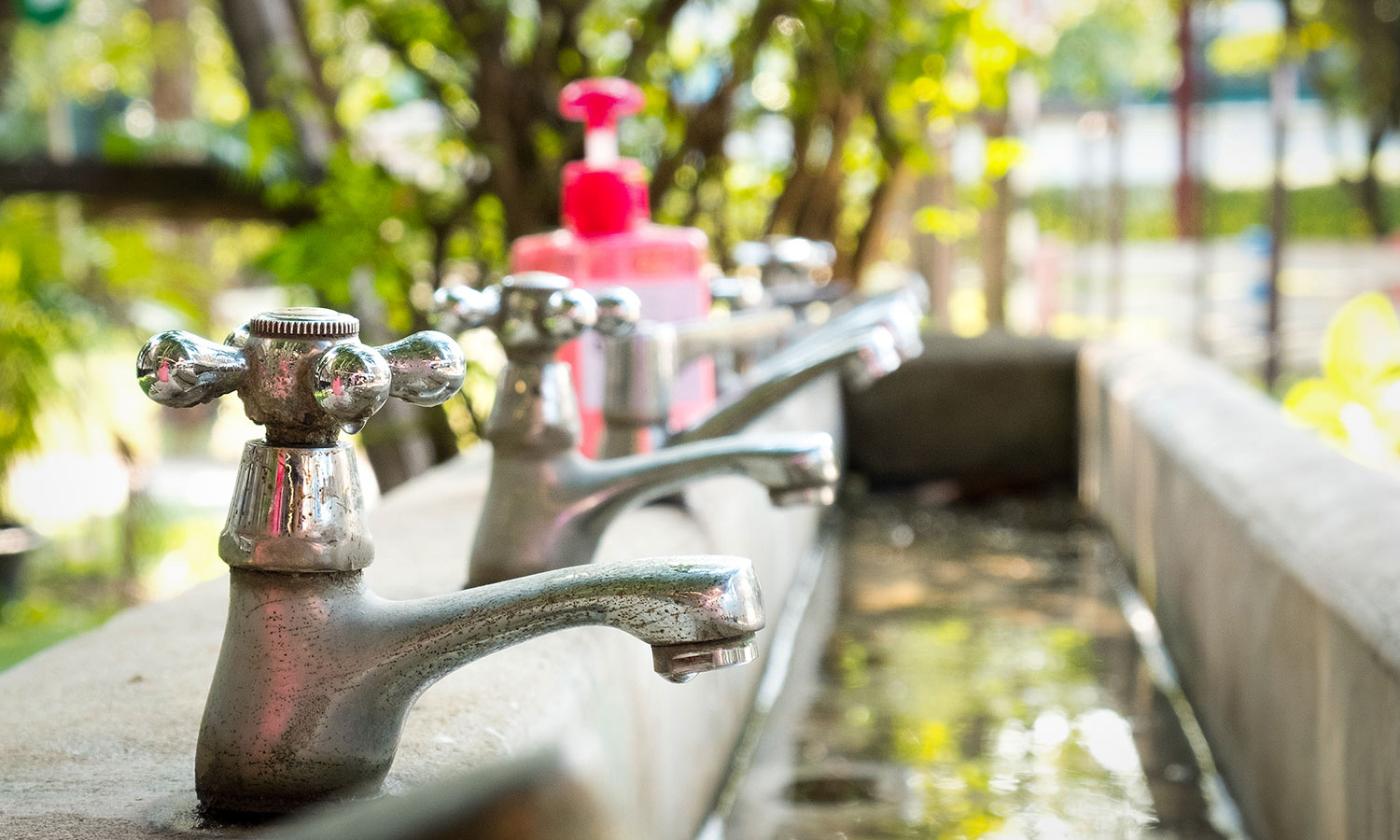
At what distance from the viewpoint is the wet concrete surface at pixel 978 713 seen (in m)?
0.95

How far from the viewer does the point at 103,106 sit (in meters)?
5.84

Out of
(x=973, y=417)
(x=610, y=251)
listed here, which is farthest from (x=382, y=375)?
(x=973, y=417)

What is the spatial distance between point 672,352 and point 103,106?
18.1ft

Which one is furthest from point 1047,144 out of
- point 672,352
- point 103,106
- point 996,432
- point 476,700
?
point 476,700

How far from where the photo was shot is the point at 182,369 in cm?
47

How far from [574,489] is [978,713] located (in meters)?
0.51

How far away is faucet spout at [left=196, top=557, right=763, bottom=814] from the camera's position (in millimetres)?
498

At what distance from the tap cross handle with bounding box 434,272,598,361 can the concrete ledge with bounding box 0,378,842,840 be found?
16 cm

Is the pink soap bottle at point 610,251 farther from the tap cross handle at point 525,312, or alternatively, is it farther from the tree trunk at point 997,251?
the tree trunk at point 997,251

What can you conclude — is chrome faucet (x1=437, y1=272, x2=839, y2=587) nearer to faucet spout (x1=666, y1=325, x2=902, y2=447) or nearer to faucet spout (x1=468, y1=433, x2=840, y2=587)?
faucet spout (x1=468, y1=433, x2=840, y2=587)

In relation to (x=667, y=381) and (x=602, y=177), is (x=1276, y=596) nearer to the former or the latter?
(x=667, y=381)

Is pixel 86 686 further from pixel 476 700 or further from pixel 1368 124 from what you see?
pixel 1368 124

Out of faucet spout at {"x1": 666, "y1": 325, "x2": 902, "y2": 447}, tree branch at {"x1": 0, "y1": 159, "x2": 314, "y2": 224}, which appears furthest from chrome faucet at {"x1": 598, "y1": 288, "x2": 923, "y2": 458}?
tree branch at {"x1": 0, "y1": 159, "x2": 314, "y2": 224}

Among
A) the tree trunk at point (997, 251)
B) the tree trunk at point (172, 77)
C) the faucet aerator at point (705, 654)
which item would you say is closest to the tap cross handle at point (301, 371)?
the faucet aerator at point (705, 654)
